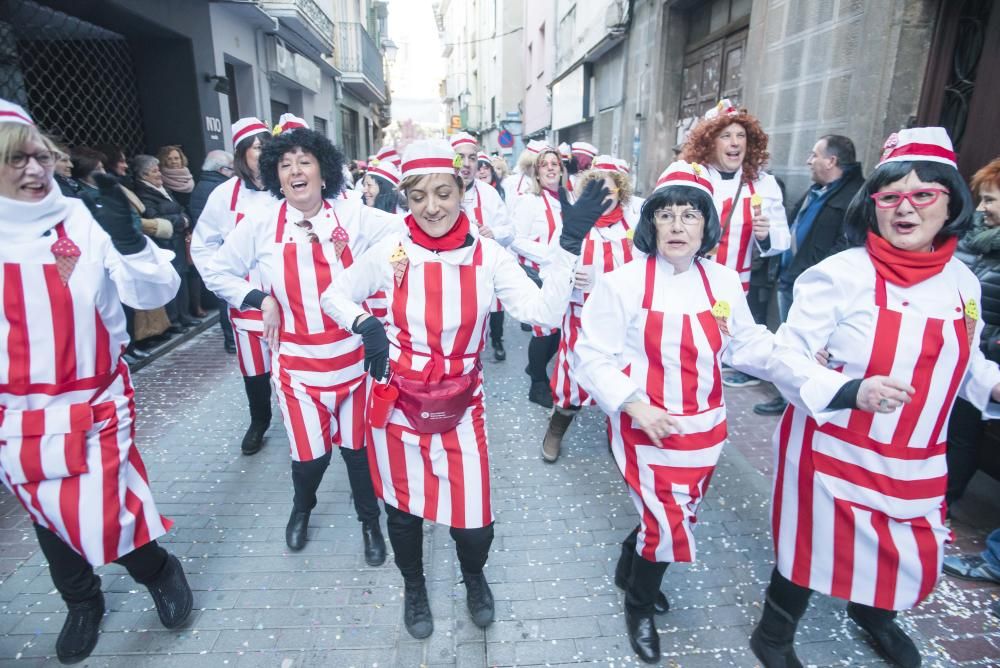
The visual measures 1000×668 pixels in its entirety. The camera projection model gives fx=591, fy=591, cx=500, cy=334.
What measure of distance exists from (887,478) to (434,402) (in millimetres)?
1603

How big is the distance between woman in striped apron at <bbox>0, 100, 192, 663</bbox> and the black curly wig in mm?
838

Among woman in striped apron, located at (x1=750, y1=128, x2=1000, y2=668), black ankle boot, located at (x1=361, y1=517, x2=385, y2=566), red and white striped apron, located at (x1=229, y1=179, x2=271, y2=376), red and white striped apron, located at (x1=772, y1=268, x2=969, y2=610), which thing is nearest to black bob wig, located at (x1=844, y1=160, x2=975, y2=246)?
woman in striped apron, located at (x1=750, y1=128, x2=1000, y2=668)

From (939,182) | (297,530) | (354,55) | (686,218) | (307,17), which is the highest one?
(354,55)

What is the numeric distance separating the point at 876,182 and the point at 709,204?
0.55 meters

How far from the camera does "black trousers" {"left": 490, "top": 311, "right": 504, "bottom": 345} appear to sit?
6453 millimetres

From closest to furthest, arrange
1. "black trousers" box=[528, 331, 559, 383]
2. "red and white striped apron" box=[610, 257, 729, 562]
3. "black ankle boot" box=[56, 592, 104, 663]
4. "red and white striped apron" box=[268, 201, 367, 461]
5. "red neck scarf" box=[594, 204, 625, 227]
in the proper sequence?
"red and white striped apron" box=[610, 257, 729, 562]
"black ankle boot" box=[56, 592, 104, 663]
"red and white striped apron" box=[268, 201, 367, 461]
"red neck scarf" box=[594, 204, 625, 227]
"black trousers" box=[528, 331, 559, 383]

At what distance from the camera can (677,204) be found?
7.34ft

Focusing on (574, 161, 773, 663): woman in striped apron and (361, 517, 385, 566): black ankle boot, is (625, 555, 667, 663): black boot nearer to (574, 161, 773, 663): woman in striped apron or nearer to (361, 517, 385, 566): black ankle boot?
(574, 161, 773, 663): woman in striped apron

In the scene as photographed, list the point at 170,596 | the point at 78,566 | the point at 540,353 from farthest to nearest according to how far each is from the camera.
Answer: the point at 540,353 → the point at 170,596 → the point at 78,566

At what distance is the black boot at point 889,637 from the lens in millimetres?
2404

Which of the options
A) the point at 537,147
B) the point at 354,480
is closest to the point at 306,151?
the point at 354,480

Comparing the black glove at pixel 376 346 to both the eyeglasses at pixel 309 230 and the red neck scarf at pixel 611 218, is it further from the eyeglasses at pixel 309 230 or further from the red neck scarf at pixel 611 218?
the red neck scarf at pixel 611 218

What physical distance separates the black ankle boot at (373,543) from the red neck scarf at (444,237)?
1619mm

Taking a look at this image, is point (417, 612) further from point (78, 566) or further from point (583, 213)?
point (583, 213)
